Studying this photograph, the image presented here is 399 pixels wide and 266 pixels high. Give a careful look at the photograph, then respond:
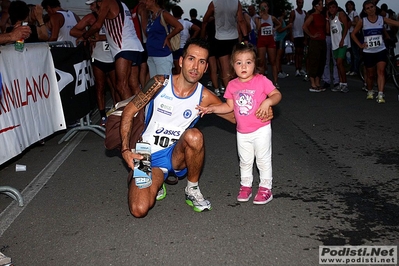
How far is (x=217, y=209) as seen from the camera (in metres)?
5.00

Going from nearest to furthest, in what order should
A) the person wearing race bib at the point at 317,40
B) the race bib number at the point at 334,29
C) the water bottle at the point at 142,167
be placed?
the water bottle at the point at 142,167
the race bib number at the point at 334,29
the person wearing race bib at the point at 317,40

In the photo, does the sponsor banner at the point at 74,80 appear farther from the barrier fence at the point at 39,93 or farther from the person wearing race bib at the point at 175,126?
the person wearing race bib at the point at 175,126

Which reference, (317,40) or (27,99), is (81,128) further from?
(317,40)

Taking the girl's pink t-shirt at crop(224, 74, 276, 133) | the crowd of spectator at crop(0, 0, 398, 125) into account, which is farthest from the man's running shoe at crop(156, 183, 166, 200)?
the crowd of spectator at crop(0, 0, 398, 125)

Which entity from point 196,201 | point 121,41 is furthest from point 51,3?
point 196,201

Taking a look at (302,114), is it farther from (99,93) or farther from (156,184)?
(156,184)

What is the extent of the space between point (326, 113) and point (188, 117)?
212 inches

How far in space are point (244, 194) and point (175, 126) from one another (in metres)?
0.88

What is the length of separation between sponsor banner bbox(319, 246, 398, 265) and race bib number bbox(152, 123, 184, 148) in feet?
5.74

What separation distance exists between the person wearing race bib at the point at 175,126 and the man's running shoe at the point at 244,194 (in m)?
0.34

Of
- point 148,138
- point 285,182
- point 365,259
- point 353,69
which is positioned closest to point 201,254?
Result: point 365,259

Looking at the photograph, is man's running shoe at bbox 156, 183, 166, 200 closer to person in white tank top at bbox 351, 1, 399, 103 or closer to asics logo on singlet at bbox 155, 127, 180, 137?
asics logo on singlet at bbox 155, 127, 180, 137

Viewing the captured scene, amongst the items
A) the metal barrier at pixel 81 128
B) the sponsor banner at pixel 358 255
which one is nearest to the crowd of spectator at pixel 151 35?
the metal barrier at pixel 81 128

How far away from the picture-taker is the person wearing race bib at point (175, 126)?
15.9 ft
